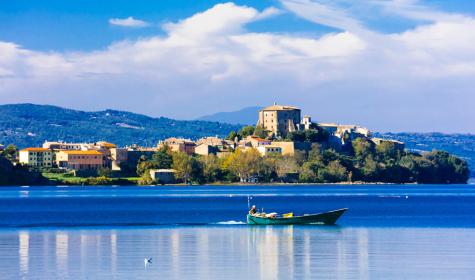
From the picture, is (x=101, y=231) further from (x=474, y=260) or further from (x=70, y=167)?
(x=70, y=167)

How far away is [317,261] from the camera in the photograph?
36.1 meters

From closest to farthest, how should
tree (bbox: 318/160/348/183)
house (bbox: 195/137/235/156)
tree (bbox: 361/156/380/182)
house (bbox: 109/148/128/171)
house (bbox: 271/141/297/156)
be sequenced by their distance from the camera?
tree (bbox: 318/160/348/183) → house (bbox: 271/141/297/156) → tree (bbox: 361/156/380/182) → house (bbox: 109/148/128/171) → house (bbox: 195/137/235/156)

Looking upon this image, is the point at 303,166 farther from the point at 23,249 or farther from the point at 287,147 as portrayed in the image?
the point at 23,249

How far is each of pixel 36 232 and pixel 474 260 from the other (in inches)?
909

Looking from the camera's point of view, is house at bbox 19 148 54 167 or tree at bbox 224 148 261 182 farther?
house at bbox 19 148 54 167

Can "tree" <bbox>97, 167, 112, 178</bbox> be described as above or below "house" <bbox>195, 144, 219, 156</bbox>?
below

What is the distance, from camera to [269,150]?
520ft

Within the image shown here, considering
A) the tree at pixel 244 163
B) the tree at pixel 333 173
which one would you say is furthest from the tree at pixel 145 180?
the tree at pixel 333 173

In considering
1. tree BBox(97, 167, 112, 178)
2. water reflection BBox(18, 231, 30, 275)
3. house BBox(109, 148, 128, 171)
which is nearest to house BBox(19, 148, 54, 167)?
house BBox(109, 148, 128, 171)

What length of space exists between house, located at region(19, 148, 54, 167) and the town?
0.15 m

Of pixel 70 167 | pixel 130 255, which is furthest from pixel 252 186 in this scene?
pixel 130 255

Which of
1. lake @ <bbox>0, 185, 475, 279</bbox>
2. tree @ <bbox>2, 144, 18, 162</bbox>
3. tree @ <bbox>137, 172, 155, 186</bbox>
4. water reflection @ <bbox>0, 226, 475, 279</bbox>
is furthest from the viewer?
tree @ <bbox>2, 144, 18, 162</bbox>

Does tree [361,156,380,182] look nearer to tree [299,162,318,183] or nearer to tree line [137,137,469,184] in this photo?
tree line [137,137,469,184]

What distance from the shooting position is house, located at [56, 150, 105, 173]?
160750mm
